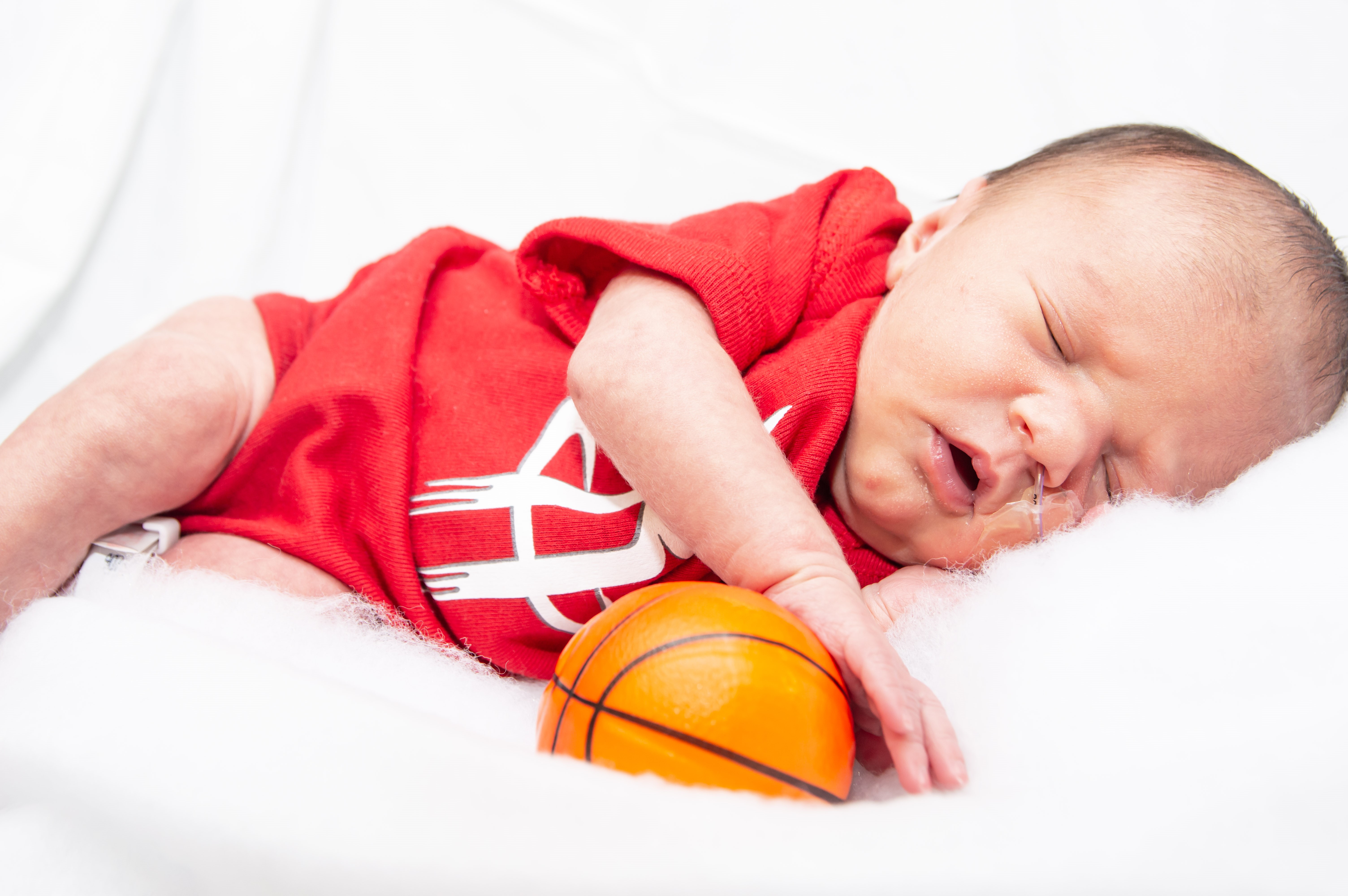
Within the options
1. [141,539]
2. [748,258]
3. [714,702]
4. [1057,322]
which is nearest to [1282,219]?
[1057,322]

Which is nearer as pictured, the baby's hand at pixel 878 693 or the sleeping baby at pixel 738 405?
the baby's hand at pixel 878 693

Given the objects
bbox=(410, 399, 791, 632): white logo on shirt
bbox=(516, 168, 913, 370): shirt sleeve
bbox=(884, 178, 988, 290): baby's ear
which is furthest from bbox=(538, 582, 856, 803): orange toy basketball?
bbox=(884, 178, 988, 290): baby's ear

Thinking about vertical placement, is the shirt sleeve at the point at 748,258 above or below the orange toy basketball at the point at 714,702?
above

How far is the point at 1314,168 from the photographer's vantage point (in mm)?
1988

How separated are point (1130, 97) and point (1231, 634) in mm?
1657

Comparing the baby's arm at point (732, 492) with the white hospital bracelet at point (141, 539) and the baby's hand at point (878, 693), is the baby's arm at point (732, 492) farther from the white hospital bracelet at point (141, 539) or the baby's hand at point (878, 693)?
the white hospital bracelet at point (141, 539)

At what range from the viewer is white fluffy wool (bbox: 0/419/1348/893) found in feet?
2.28

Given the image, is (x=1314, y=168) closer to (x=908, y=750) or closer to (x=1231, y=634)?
(x=1231, y=634)

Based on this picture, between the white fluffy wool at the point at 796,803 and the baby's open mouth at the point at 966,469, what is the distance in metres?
0.14

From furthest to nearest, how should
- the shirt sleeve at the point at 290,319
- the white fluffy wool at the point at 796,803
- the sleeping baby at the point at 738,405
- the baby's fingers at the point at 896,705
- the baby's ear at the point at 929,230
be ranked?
1. the shirt sleeve at the point at 290,319
2. the baby's ear at the point at 929,230
3. the sleeping baby at the point at 738,405
4. the baby's fingers at the point at 896,705
5. the white fluffy wool at the point at 796,803

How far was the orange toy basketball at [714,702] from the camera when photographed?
0.76m

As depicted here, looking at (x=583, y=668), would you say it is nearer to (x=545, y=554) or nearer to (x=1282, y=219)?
(x=545, y=554)

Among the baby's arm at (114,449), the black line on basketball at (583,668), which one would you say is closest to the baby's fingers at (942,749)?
the black line on basketball at (583,668)

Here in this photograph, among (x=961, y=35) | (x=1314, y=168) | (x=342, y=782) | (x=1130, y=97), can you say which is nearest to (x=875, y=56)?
(x=961, y=35)
